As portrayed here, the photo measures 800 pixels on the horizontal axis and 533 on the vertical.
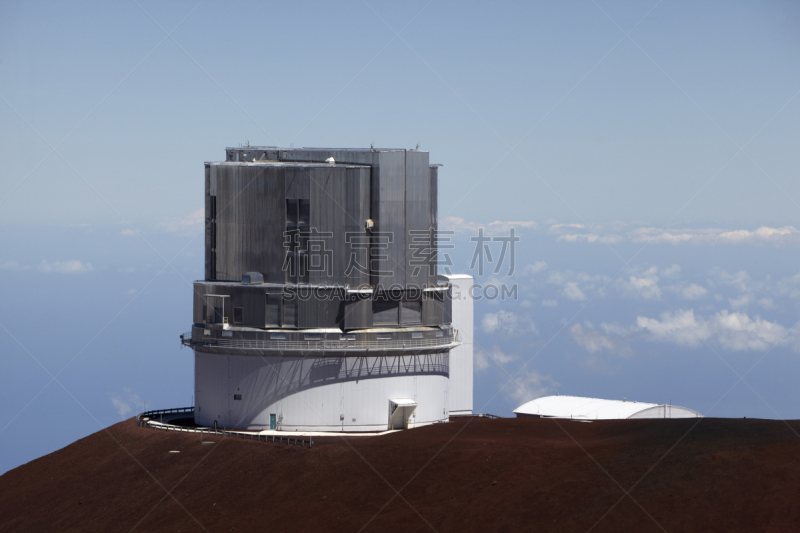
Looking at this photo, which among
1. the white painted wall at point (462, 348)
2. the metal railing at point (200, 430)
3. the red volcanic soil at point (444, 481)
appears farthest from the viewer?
the white painted wall at point (462, 348)

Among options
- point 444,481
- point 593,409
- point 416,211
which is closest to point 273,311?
point 416,211

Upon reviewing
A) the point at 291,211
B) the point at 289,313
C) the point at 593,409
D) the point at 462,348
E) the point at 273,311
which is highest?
the point at 291,211

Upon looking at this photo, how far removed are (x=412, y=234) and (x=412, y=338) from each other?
231 inches

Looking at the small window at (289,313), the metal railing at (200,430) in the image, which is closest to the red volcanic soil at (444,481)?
the metal railing at (200,430)

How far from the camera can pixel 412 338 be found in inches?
2141

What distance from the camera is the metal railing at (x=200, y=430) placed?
49.3 m

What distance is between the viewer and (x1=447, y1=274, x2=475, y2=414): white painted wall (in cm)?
6234

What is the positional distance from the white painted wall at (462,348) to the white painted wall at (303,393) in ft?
26.2

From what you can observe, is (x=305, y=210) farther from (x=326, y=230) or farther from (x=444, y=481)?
(x=444, y=481)

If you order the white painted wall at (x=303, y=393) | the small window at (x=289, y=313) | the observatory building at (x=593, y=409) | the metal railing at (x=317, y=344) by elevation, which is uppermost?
the small window at (x=289, y=313)

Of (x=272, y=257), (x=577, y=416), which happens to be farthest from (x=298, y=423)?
(x=577, y=416)

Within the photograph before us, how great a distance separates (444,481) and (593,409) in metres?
27.6

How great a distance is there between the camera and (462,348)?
207 ft

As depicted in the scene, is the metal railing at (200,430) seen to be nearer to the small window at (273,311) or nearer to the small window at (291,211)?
the small window at (273,311)
